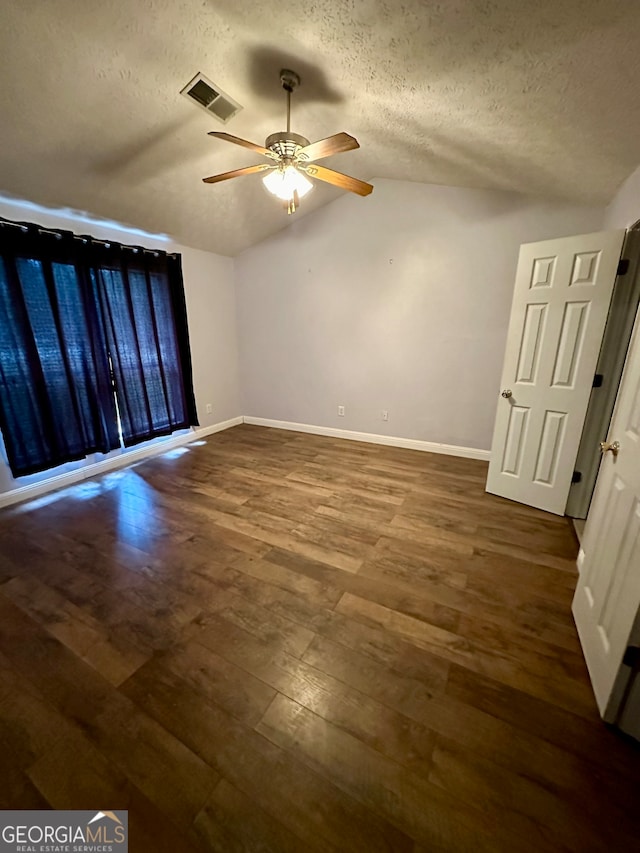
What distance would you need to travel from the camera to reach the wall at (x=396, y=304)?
3275mm

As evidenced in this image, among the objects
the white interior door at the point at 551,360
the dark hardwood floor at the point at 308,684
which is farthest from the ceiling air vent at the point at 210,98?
the dark hardwood floor at the point at 308,684

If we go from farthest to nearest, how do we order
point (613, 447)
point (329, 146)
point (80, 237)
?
point (80, 237) < point (329, 146) < point (613, 447)

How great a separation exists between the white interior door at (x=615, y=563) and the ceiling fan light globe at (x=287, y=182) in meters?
1.91

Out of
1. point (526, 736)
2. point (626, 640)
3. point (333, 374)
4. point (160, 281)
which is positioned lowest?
point (526, 736)

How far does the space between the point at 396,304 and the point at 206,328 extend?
238cm

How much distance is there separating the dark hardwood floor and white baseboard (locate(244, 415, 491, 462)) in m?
1.18

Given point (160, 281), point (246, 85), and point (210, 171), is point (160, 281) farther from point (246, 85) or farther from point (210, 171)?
point (246, 85)

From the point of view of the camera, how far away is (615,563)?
136 cm

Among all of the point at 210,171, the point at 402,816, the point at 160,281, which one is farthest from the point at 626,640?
the point at 160,281

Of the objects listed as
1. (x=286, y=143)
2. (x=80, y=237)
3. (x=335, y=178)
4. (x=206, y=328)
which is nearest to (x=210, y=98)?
(x=286, y=143)

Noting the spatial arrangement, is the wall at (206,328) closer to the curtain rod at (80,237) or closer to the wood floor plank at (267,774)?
the curtain rod at (80,237)

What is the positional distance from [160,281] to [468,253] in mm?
3216

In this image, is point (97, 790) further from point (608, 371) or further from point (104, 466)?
point (608, 371)

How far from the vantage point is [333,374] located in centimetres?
430
